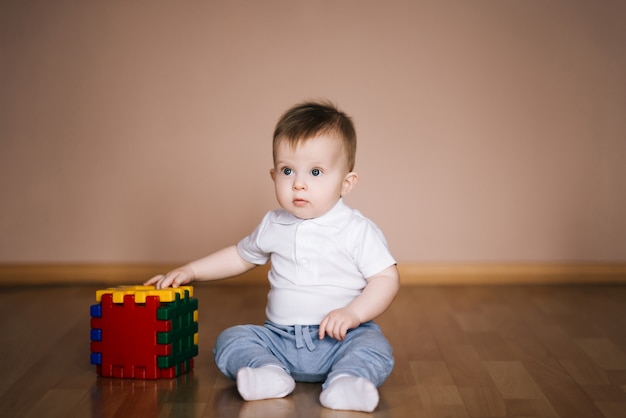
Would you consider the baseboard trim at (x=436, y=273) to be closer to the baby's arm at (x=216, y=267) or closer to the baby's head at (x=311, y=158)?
the baby's arm at (x=216, y=267)

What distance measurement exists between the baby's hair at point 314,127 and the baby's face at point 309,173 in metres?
0.01

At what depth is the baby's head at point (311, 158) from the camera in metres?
1.81

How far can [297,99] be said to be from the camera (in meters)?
3.18

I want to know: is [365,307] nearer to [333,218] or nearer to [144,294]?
[333,218]

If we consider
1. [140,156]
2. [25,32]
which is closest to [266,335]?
[140,156]

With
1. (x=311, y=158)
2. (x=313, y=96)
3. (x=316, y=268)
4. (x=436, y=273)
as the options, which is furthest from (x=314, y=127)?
(x=436, y=273)

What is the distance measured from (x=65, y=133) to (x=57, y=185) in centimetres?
20

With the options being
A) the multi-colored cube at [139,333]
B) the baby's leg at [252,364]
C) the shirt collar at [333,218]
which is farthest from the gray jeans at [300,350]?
the shirt collar at [333,218]

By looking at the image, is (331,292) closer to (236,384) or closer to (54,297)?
(236,384)

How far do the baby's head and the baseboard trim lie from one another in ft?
4.66

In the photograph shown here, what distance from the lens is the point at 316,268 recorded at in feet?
6.11

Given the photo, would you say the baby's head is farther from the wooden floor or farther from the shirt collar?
the wooden floor

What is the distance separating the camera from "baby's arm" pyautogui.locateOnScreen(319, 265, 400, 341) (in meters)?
1.73

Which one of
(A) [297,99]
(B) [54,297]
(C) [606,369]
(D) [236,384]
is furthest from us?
(A) [297,99]
